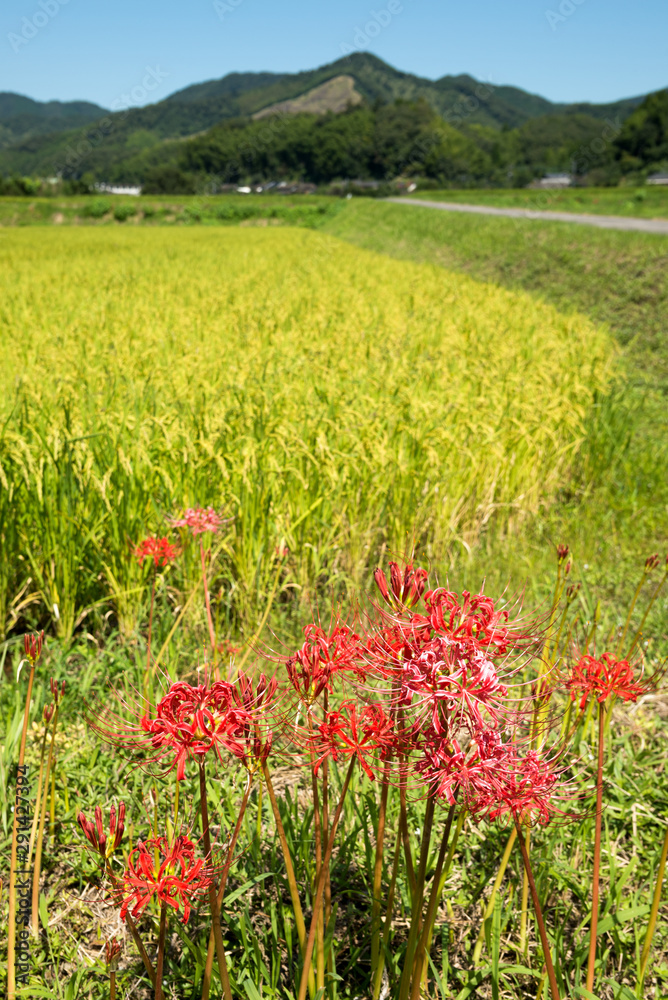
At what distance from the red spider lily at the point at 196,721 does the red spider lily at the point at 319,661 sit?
8cm

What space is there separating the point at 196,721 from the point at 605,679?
699 mm

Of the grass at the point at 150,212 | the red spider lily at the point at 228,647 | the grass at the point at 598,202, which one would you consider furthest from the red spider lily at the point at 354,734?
the grass at the point at 150,212

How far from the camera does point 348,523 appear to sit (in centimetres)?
329

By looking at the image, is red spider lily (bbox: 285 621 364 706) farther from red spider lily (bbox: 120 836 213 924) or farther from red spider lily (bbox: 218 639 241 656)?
red spider lily (bbox: 218 639 241 656)

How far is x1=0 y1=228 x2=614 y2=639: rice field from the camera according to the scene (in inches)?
109

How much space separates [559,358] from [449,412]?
1.93m

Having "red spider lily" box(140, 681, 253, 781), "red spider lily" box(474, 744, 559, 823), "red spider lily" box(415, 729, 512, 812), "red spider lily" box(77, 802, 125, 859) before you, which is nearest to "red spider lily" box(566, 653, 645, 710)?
"red spider lily" box(474, 744, 559, 823)

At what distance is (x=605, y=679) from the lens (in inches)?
39.8

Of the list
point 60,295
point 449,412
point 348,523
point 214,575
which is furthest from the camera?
point 60,295

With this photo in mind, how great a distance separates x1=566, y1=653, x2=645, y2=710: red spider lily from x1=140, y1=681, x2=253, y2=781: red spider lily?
21.8 inches

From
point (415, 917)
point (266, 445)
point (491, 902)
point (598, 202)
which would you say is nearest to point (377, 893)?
point (415, 917)

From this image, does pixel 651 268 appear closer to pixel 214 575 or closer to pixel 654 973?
pixel 214 575

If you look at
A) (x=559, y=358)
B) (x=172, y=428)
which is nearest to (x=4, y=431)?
(x=172, y=428)

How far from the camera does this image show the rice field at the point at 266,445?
9.08 ft
